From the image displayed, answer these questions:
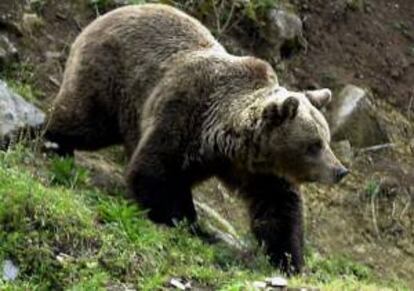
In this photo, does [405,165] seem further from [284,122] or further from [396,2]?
[284,122]

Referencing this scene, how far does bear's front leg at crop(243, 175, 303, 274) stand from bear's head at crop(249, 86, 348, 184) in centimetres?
19

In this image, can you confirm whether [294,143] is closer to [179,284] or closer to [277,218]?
[277,218]

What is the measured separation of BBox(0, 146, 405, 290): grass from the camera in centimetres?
644

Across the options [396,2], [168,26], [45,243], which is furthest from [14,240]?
[396,2]

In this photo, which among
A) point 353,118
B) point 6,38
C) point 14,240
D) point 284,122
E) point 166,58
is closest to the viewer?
point 14,240

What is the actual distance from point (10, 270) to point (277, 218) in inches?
89.6

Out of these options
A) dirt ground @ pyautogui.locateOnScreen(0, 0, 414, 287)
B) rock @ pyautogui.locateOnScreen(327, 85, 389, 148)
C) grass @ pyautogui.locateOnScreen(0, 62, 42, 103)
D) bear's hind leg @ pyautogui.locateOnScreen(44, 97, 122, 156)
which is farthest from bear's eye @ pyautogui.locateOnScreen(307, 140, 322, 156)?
rock @ pyautogui.locateOnScreen(327, 85, 389, 148)

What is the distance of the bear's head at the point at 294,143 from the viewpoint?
25.5ft

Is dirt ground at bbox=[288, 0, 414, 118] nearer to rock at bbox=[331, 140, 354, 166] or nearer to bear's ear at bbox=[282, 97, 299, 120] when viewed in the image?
rock at bbox=[331, 140, 354, 166]

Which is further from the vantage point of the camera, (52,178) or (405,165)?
(405,165)

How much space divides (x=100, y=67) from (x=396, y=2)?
5.79m

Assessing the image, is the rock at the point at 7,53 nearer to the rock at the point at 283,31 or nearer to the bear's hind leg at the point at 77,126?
the bear's hind leg at the point at 77,126

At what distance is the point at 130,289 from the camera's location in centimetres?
651

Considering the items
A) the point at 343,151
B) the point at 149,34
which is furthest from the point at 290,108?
the point at 343,151
